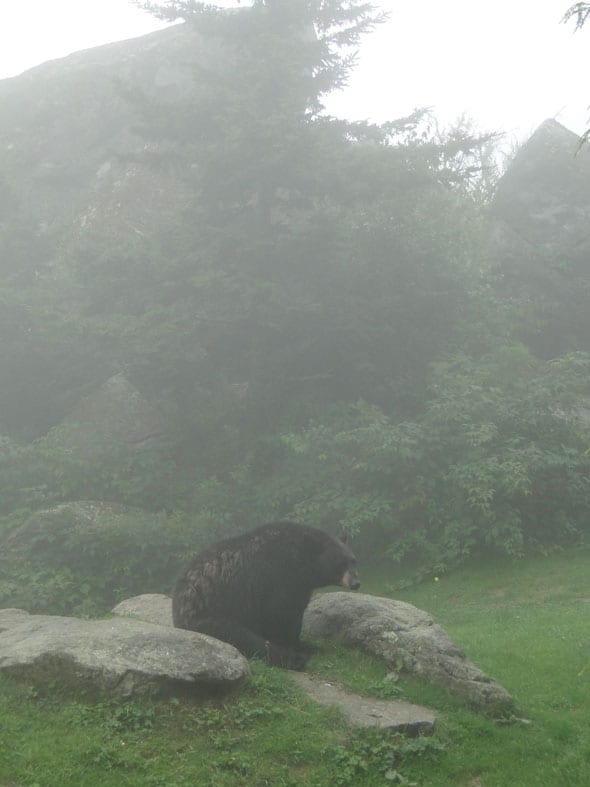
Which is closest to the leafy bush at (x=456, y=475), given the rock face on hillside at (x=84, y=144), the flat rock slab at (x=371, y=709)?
the flat rock slab at (x=371, y=709)

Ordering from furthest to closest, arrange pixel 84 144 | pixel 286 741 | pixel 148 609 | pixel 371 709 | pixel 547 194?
pixel 84 144 → pixel 547 194 → pixel 148 609 → pixel 371 709 → pixel 286 741

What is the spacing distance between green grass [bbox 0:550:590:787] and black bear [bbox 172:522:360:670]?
503 mm

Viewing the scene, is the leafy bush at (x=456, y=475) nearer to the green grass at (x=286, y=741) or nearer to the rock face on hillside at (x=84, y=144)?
the green grass at (x=286, y=741)

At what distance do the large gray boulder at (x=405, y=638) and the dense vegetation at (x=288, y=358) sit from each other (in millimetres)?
6954

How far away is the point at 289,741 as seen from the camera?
276 inches

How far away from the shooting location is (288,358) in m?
22.9

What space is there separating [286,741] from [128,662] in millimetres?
1793

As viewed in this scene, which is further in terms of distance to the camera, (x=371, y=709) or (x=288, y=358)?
(x=288, y=358)

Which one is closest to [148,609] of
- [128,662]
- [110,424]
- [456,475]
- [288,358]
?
[128,662]

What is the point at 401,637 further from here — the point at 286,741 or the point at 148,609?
the point at 148,609

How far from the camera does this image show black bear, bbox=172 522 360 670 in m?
8.88

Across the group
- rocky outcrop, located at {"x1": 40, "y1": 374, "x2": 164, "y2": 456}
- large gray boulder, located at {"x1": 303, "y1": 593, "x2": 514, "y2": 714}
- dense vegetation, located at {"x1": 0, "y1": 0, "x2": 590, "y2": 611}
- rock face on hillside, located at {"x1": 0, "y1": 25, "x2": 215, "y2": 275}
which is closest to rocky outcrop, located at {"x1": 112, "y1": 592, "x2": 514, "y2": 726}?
large gray boulder, located at {"x1": 303, "y1": 593, "x2": 514, "y2": 714}

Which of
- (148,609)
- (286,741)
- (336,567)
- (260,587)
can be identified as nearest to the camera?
(286,741)

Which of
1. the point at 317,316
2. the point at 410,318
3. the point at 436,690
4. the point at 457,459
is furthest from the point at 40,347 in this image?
the point at 436,690
